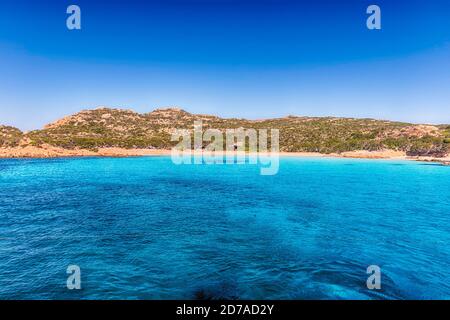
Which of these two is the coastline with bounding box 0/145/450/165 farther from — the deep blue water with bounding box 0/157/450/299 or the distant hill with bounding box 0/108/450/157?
the deep blue water with bounding box 0/157/450/299

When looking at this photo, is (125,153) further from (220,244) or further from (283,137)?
(220,244)

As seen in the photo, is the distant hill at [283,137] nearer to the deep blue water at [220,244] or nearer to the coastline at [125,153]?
the coastline at [125,153]

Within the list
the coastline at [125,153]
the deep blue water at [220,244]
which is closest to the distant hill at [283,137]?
the coastline at [125,153]

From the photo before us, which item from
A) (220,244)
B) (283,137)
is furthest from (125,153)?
(220,244)
